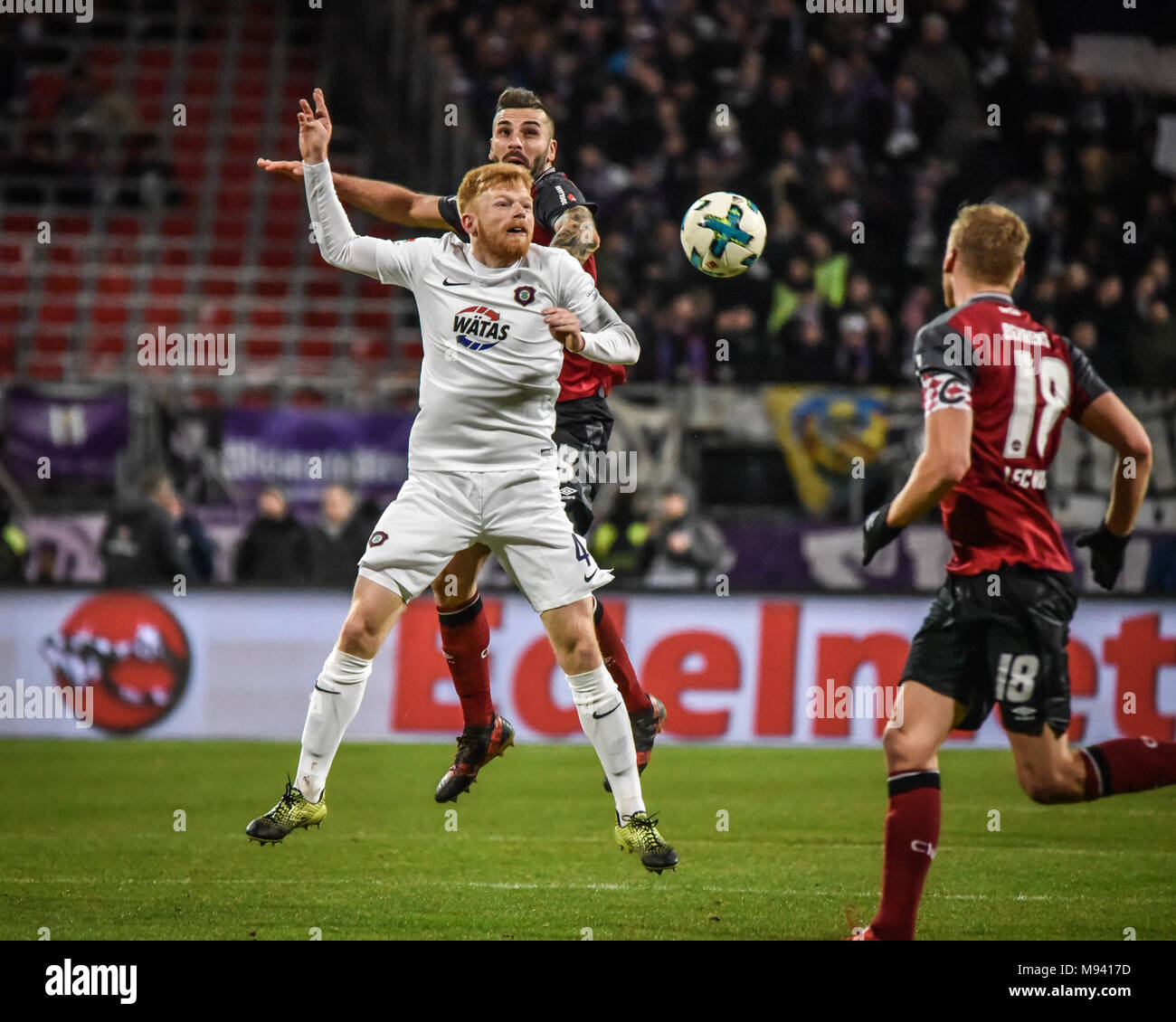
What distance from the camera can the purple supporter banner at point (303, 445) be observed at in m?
15.4

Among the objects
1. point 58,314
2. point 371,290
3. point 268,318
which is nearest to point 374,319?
point 371,290

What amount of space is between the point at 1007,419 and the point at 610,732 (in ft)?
6.35

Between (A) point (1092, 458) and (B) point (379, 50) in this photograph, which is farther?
(B) point (379, 50)

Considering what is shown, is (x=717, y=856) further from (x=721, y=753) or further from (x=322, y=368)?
(x=322, y=368)

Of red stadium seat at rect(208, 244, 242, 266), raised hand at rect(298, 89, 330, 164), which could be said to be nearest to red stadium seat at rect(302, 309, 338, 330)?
red stadium seat at rect(208, 244, 242, 266)

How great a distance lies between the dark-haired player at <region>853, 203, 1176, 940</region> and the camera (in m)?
5.39

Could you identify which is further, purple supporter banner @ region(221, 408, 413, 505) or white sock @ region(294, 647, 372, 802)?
purple supporter banner @ region(221, 408, 413, 505)

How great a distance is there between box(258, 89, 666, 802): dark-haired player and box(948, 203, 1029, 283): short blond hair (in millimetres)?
1753

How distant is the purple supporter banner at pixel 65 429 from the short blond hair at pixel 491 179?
9.71 m

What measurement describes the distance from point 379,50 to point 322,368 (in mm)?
4835

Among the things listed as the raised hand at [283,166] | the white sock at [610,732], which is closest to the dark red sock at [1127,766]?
the white sock at [610,732]

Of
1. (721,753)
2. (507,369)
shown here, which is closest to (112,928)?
(507,369)

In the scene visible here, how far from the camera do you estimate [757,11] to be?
1902 centimetres

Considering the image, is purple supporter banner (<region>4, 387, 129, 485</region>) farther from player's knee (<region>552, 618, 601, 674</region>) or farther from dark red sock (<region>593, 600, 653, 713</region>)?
player's knee (<region>552, 618, 601, 674</region>)
